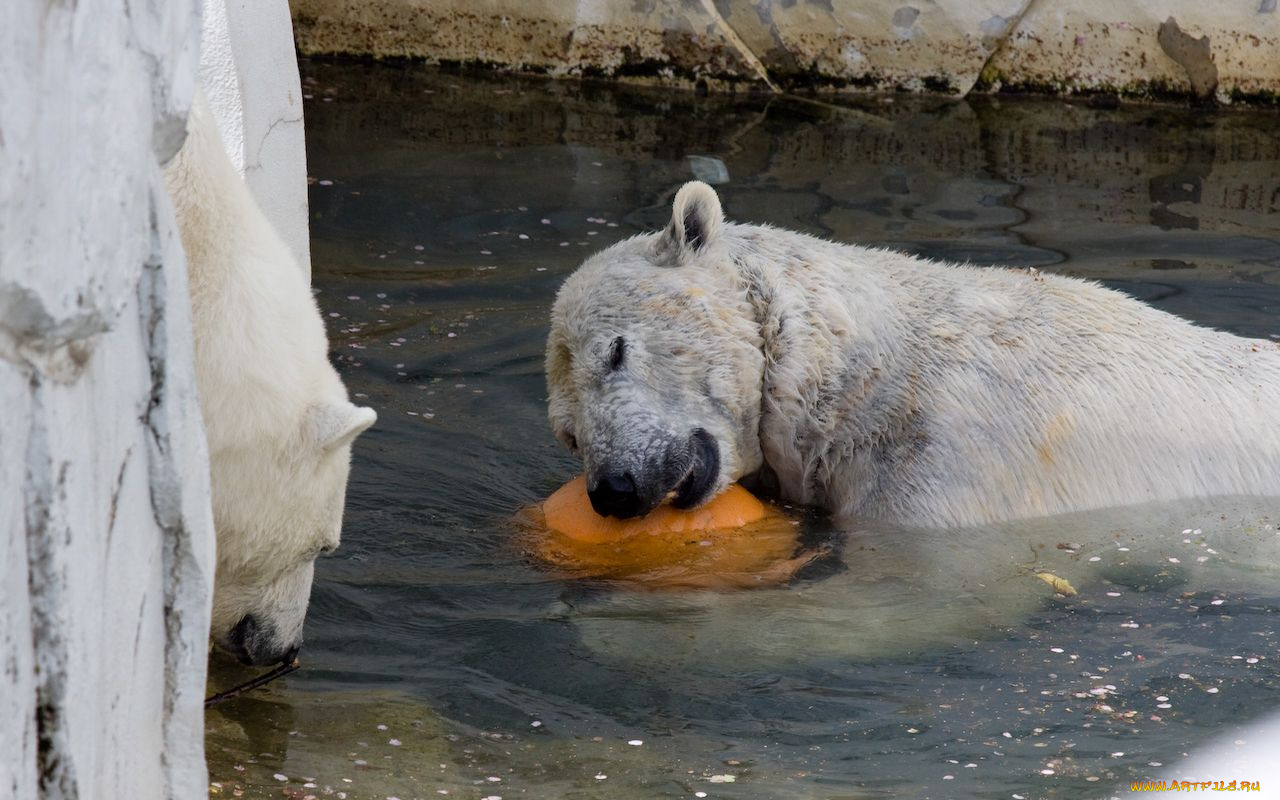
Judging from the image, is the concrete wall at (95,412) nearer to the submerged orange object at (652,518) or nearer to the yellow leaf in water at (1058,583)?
the submerged orange object at (652,518)

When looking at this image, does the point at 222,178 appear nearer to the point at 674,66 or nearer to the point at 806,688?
the point at 806,688

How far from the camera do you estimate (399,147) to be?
28.1 feet

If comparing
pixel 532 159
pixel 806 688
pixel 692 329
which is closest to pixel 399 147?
pixel 532 159

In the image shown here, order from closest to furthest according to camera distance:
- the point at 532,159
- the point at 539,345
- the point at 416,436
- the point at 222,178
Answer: the point at 222,178 < the point at 416,436 < the point at 539,345 < the point at 532,159

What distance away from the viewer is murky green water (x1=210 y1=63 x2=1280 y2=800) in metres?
3.31

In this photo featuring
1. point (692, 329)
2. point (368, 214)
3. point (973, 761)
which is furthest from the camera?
point (368, 214)

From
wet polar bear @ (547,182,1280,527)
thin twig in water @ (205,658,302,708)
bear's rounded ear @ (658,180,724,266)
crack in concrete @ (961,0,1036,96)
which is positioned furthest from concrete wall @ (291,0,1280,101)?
thin twig in water @ (205,658,302,708)

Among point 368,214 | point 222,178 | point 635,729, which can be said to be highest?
point 222,178

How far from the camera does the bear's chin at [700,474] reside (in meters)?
4.52

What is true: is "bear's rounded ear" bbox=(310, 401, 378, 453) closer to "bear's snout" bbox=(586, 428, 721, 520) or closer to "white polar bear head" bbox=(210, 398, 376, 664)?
"white polar bear head" bbox=(210, 398, 376, 664)

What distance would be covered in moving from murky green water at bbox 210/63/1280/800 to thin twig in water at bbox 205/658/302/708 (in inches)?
1.9

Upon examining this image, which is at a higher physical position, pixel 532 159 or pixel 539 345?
pixel 532 159

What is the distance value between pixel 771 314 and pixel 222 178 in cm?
200

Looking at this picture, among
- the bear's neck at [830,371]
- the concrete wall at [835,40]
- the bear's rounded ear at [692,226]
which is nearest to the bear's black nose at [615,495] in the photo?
the bear's neck at [830,371]
